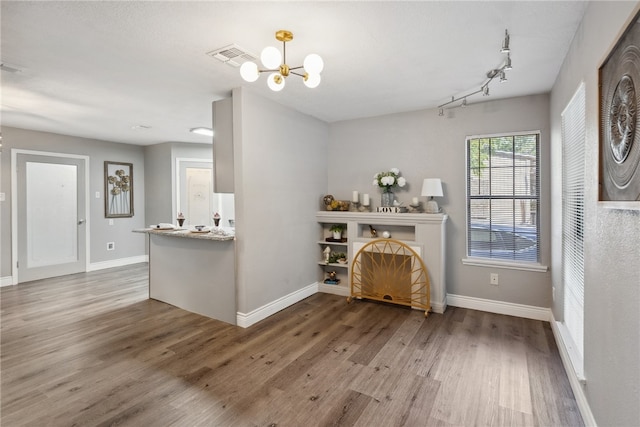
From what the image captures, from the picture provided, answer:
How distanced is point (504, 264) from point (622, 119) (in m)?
2.64

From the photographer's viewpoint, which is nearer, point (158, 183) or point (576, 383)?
point (576, 383)

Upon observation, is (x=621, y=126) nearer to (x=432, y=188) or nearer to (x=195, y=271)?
(x=432, y=188)

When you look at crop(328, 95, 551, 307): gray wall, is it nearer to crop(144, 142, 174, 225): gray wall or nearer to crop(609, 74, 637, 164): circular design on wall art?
A: crop(609, 74, 637, 164): circular design on wall art

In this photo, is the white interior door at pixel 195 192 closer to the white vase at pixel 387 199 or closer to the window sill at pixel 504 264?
the white vase at pixel 387 199

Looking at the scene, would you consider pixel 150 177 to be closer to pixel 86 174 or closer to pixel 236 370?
pixel 86 174

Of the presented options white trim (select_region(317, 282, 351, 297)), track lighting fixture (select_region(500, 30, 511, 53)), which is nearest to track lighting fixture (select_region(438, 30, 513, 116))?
track lighting fixture (select_region(500, 30, 511, 53))

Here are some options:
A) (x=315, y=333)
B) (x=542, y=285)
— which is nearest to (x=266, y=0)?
(x=315, y=333)

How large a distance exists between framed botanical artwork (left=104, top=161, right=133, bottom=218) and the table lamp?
18.8 feet

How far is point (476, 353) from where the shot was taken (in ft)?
8.77

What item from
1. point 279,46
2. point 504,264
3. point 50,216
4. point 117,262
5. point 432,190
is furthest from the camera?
point 117,262

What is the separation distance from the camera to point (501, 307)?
11.7 ft

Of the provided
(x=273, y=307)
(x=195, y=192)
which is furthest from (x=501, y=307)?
(x=195, y=192)

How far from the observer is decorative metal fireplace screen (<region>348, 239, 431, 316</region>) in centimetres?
368

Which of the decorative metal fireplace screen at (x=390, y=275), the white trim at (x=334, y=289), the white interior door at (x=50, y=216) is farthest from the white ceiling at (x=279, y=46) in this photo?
the white trim at (x=334, y=289)
